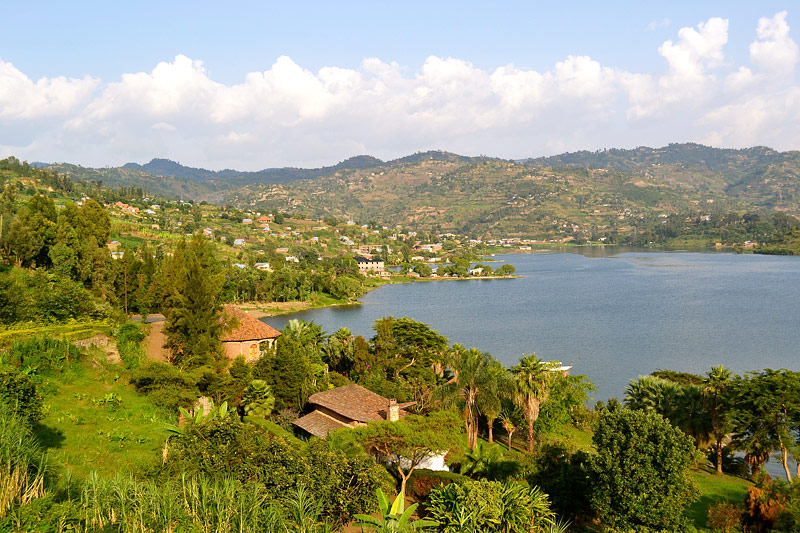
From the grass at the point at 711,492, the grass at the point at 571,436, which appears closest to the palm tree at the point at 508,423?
the grass at the point at 571,436

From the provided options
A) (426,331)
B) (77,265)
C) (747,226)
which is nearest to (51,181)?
(77,265)

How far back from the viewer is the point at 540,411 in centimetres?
2531

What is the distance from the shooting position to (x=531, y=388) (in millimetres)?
23094

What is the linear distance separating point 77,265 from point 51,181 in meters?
87.4

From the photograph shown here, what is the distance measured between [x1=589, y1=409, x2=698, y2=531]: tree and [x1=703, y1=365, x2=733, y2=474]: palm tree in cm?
933

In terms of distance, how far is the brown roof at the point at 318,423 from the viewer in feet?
66.6

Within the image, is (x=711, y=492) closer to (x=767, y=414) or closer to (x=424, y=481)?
(x=767, y=414)

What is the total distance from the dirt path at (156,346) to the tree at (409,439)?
11.7 metres

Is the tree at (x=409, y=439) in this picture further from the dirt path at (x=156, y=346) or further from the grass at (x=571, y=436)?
the dirt path at (x=156, y=346)

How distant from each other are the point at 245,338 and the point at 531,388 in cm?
1441

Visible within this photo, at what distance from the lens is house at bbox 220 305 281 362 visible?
2748cm

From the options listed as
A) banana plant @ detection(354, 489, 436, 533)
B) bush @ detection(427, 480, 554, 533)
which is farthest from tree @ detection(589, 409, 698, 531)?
banana plant @ detection(354, 489, 436, 533)

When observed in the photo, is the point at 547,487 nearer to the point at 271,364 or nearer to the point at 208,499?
the point at 208,499

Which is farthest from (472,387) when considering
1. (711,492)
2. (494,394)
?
(711,492)
